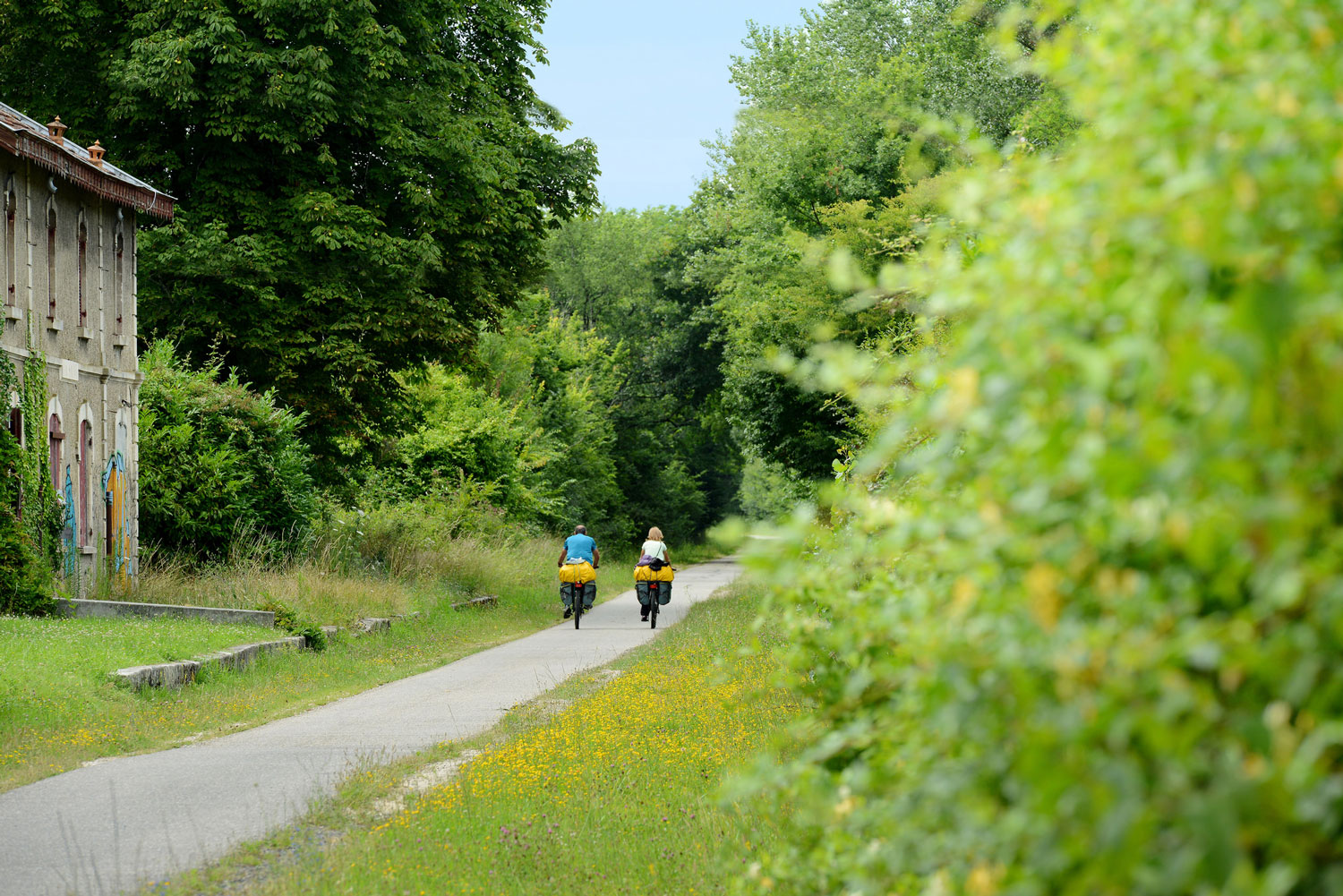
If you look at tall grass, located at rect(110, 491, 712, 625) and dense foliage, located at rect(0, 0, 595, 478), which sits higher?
dense foliage, located at rect(0, 0, 595, 478)

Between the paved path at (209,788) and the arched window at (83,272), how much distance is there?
8879 millimetres

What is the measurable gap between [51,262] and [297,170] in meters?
6.28

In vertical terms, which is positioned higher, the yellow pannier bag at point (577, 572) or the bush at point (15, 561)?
the bush at point (15, 561)

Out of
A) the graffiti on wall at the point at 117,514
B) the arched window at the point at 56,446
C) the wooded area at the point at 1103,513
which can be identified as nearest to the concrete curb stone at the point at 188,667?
the arched window at the point at 56,446

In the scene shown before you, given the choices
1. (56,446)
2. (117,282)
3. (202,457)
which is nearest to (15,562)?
(56,446)

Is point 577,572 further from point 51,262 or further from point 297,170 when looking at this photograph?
point 51,262

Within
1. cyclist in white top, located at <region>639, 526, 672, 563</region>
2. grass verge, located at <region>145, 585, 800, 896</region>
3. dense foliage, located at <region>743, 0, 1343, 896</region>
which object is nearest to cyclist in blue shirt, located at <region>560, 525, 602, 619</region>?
cyclist in white top, located at <region>639, 526, 672, 563</region>

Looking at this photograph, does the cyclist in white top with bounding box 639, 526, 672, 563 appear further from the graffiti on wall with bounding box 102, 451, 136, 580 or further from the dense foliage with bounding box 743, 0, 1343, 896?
the dense foliage with bounding box 743, 0, 1343, 896

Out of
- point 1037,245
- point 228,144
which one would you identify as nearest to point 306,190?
point 228,144

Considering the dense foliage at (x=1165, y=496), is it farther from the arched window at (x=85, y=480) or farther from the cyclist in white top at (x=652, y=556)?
the cyclist in white top at (x=652, y=556)

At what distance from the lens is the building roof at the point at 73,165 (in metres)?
18.0

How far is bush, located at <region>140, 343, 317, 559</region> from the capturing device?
22359mm

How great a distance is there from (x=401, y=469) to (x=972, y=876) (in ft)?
106

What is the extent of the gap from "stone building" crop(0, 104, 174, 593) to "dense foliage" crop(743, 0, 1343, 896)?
18126mm
